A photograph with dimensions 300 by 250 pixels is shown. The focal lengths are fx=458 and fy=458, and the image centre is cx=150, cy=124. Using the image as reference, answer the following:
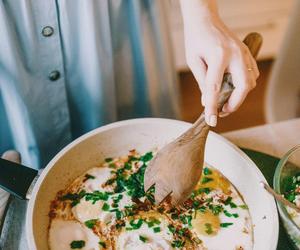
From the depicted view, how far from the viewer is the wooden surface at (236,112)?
2035 millimetres

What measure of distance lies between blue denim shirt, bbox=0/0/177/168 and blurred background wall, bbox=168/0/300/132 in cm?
86

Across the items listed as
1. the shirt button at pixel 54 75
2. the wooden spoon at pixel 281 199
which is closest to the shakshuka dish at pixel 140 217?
the wooden spoon at pixel 281 199

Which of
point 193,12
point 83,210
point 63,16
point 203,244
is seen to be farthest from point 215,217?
point 63,16

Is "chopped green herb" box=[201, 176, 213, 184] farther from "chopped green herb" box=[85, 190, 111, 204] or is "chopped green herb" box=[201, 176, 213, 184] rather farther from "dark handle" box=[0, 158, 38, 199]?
"dark handle" box=[0, 158, 38, 199]

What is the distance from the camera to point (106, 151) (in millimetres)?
972

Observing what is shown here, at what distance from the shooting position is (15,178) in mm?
830

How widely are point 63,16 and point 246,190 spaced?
0.51 m

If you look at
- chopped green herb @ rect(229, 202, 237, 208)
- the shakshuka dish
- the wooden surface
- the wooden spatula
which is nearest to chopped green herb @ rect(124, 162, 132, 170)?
the shakshuka dish

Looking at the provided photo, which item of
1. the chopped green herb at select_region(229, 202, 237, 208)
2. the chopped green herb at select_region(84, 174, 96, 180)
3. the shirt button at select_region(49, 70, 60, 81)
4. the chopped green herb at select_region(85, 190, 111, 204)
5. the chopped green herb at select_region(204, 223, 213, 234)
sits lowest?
the chopped green herb at select_region(204, 223, 213, 234)

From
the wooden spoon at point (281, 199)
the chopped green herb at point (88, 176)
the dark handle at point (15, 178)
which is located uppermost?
the dark handle at point (15, 178)

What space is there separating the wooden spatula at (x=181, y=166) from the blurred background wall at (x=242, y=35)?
1182 mm

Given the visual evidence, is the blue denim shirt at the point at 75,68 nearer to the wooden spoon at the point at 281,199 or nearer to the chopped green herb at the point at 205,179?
the chopped green herb at the point at 205,179

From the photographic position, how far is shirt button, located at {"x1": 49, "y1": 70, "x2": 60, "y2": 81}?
99cm

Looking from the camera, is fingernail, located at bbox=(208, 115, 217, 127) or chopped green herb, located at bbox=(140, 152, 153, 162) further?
chopped green herb, located at bbox=(140, 152, 153, 162)
